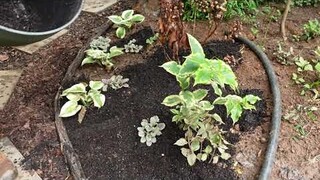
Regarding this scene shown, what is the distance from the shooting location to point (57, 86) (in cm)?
244

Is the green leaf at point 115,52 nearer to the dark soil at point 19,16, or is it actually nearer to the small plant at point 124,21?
the small plant at point 124,21

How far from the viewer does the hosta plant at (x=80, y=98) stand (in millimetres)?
2166

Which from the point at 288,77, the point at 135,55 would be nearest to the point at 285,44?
the point at 288,77

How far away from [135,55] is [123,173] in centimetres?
90

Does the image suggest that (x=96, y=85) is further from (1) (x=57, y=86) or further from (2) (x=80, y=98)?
(1) (x=57, y=86)

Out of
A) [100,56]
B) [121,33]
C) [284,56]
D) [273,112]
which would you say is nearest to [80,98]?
[100,56]

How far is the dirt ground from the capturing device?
1.96 meters

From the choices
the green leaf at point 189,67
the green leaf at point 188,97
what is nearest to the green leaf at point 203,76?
the green leaf at point 189,67

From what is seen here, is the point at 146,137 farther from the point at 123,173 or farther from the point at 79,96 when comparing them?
the point at 79,96

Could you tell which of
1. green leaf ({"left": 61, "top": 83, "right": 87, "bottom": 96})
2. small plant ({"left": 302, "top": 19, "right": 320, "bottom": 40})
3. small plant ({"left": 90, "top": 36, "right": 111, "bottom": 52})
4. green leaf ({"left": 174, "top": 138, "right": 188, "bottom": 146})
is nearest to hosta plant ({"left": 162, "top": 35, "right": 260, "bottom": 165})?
green leaf ({"left": 174, "top": 138, "right": 188, "bottom": 146})

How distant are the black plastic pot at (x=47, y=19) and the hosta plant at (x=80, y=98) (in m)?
0.49

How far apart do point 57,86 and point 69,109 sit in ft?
1.09

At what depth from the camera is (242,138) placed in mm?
2043

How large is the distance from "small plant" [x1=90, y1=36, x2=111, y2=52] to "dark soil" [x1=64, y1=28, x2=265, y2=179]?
0.26 meters
